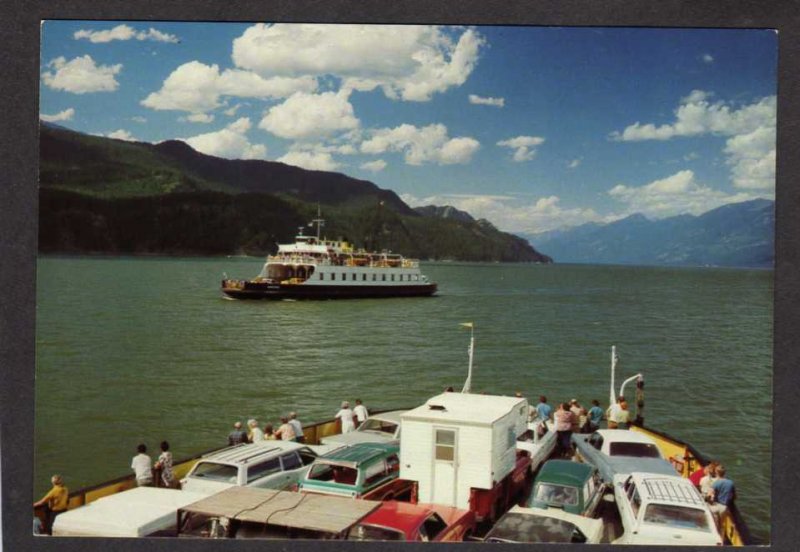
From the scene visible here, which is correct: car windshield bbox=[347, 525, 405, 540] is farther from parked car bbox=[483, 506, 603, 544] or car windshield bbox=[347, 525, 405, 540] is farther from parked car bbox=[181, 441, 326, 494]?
parked car bbox=[181, 441, 326, 494]

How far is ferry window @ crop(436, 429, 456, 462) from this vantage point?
959 cm

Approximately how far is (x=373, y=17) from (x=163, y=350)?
44.1 ft

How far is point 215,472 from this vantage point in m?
9.76

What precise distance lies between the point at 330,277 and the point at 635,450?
91.3 feet

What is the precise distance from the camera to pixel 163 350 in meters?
20.3

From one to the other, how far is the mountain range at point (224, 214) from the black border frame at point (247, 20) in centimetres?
1392

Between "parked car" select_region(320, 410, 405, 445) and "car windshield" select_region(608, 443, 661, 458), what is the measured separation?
3554 millimetres

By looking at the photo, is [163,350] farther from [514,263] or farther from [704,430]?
[514,263]

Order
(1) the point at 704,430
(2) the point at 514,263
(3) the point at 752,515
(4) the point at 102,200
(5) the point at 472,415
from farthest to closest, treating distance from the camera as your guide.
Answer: (4) the point at 102,200
(2) the point at 514,263
(1) the point at 704,430
(3) the point at 752,515
(5) the point at 472,415

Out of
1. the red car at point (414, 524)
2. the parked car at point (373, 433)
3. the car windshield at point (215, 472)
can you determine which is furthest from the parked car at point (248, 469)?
the red car at point (414, 524)

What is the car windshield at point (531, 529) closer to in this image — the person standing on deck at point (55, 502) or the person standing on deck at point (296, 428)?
the person standing on deck at point (296, 428)

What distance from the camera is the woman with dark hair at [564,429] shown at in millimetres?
12586

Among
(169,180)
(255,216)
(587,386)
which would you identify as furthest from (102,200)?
(587,386)

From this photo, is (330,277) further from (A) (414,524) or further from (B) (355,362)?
(A) (414,524)
